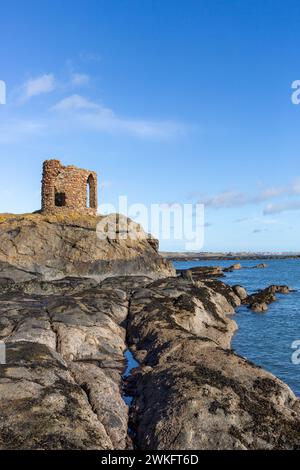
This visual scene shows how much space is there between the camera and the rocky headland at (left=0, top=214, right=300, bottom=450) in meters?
11.5

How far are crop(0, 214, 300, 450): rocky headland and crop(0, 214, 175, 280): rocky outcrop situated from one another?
519 cm

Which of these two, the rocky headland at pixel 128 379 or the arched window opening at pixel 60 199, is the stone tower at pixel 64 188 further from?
the rocky headland at pixel 128 379

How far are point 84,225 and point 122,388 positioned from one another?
26.6 metres

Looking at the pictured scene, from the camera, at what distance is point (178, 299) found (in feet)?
95.0

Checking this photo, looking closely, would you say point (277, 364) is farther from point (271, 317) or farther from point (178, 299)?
point (271, 317)

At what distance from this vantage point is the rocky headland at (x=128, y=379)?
452 inches

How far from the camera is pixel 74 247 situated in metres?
39.3

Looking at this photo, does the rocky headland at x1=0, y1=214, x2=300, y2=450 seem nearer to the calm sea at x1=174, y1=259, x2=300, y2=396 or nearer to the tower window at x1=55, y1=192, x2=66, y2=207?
the calm sea at x1=174, y1=259, x2=300, y2=396

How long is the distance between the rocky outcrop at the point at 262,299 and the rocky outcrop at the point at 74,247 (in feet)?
36.4

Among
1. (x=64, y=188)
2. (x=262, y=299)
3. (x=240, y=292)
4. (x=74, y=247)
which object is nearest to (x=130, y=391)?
(x=74, y=247)

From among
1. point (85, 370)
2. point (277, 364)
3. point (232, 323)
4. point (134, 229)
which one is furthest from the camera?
point (134, 229)

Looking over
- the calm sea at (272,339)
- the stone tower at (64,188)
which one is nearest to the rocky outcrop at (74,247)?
the stone tower at (64,188)

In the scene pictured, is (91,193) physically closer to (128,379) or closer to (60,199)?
(60,199)
